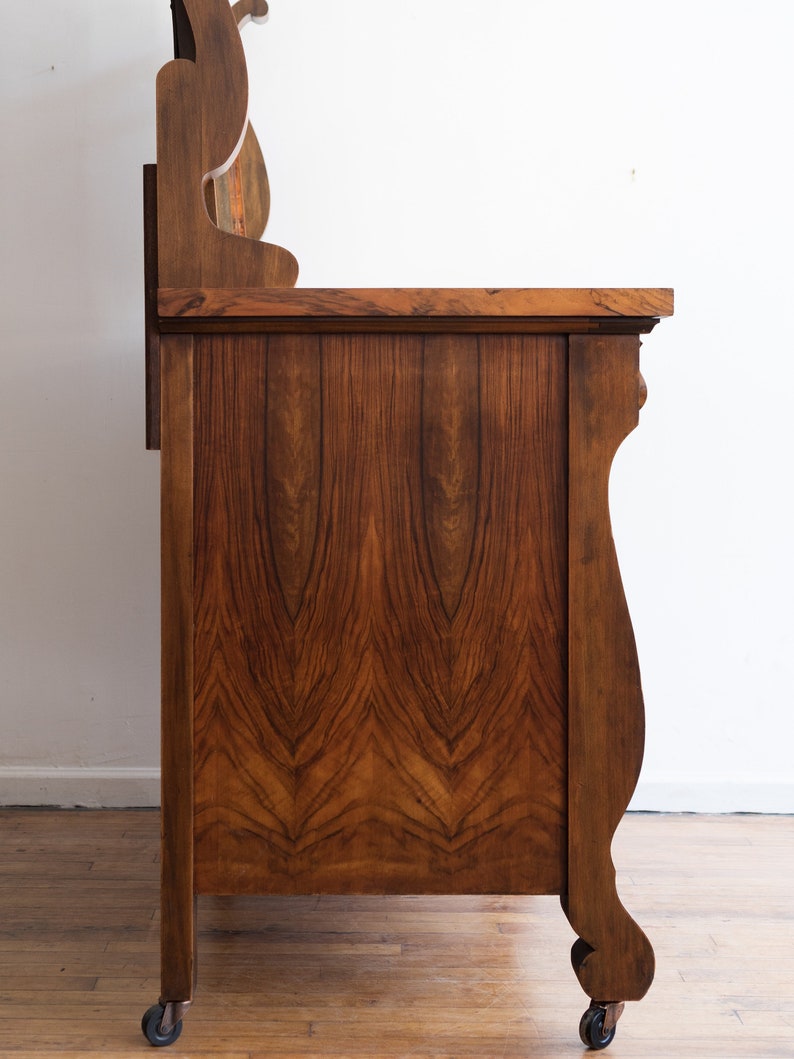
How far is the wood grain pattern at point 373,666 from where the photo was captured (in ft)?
3.07

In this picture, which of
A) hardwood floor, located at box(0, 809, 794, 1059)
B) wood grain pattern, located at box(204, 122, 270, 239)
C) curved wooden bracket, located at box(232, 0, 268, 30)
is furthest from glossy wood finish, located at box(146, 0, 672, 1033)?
curved wooden bracket, located at box(232, 0, 268, 30)

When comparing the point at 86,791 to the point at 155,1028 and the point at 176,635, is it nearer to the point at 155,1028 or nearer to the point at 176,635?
the point at 155,1028

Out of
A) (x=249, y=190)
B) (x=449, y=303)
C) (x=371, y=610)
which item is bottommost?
(x=371, y=610)

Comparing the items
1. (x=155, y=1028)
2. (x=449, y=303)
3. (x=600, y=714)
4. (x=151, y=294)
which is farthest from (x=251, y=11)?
(x=155, y=1028)

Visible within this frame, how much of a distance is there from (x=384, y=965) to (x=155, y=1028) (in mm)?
308

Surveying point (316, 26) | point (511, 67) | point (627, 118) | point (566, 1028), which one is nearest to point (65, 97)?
point (316, 26)

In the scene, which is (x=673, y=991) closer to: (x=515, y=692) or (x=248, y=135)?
(x=515, y=692)

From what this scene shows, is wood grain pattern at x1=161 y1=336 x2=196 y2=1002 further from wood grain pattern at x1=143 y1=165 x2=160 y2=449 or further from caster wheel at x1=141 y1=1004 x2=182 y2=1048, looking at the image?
wood grain pattern at x1=143 y1=165 x2=160 y2=449

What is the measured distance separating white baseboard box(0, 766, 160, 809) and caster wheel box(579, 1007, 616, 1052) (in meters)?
1.00

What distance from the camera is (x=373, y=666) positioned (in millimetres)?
939

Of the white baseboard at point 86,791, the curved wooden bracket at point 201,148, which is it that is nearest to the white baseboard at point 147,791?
the white baseboard at point 86,791

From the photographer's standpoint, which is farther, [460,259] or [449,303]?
[460,259]

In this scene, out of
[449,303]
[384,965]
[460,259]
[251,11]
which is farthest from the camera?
[460,259]

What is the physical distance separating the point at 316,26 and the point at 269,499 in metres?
1.14
